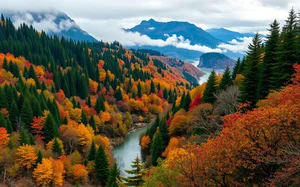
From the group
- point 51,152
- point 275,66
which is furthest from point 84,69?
point 275,66

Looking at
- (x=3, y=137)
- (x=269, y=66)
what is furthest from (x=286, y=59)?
(x=3, y=137)

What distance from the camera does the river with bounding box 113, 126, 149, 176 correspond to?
270ft

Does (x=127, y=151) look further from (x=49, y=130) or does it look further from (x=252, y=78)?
(x=252, y=78)

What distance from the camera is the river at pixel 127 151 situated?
8238 centimetres

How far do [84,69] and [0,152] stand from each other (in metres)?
117

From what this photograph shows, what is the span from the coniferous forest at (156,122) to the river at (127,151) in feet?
11.3

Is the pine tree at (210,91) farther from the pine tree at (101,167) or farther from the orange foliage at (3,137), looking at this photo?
the orange foliage at (3,137)

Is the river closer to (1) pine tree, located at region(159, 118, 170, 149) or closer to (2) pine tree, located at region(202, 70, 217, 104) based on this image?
(1) pine tree, located at region(159, 118, 170, 149)

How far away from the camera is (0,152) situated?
60156 mm

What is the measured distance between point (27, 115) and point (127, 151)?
1338 inches

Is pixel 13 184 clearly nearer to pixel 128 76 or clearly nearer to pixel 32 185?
pixel 32 185

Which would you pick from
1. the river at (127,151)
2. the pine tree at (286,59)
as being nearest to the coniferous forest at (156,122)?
the pine tree at (286,59)

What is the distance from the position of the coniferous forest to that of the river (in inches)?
135

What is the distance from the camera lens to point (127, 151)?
95.1 m
